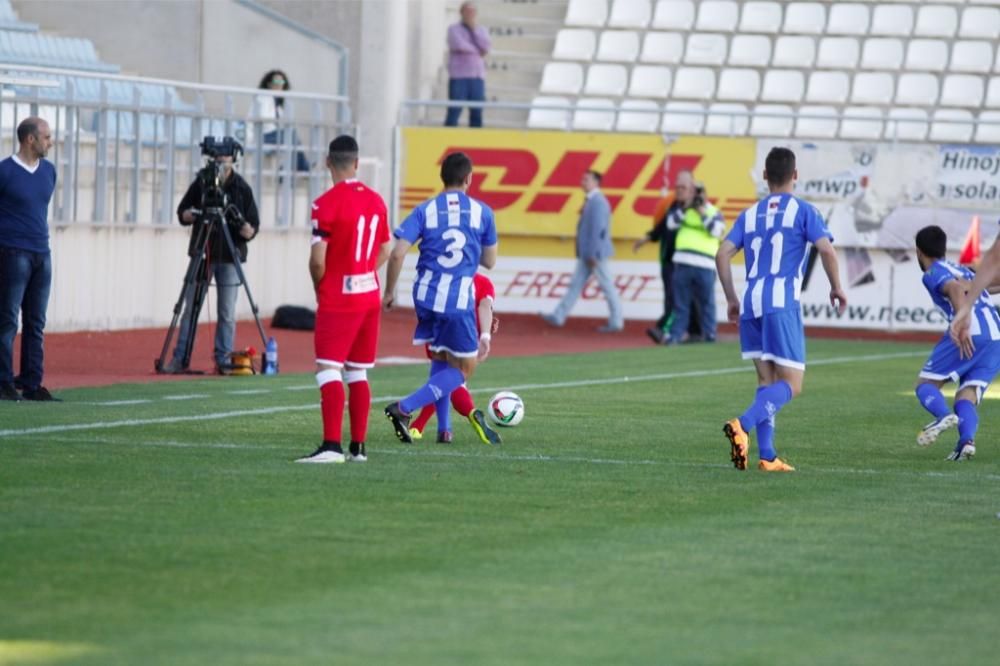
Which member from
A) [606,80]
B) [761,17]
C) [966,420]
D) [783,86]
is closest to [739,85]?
[783,86]

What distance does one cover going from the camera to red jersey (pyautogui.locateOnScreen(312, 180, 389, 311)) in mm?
11414

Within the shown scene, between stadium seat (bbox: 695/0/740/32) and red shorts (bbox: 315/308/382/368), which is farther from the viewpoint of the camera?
stadium seat (bbox: 695/0/740/32)

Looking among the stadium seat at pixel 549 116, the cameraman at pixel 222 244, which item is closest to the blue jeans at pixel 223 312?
the cameraman at pixel 222 244

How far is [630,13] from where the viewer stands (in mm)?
34469

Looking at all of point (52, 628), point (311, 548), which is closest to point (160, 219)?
point (311, 548)

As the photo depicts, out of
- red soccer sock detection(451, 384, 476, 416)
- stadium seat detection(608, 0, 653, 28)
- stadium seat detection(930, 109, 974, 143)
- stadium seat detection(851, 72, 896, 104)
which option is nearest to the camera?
red soccer sock detection(451, 384, 476, 416)

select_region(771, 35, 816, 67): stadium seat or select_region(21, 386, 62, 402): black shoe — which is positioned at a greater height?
select_region(771, 35, 816, 67): stadium seat

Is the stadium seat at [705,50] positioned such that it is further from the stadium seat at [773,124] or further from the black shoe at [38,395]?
the black shoe at [38,395]

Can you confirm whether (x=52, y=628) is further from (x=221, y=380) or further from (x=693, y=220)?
(x=693, y=220)

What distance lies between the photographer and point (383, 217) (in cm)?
1164

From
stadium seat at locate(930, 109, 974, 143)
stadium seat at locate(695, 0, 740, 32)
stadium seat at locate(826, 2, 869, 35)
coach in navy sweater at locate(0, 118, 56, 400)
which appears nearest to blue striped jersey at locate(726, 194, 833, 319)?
coach in navy sweater at locate(0, 118, 56, 400)

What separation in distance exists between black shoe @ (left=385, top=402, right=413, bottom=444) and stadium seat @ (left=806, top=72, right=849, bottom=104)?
20633 millimetres

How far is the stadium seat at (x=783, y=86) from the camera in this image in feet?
107

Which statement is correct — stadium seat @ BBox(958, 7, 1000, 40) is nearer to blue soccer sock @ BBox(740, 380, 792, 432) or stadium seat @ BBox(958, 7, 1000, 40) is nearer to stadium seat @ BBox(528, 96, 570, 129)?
stadium seat @ BBox(528, 96, 570, 129)
